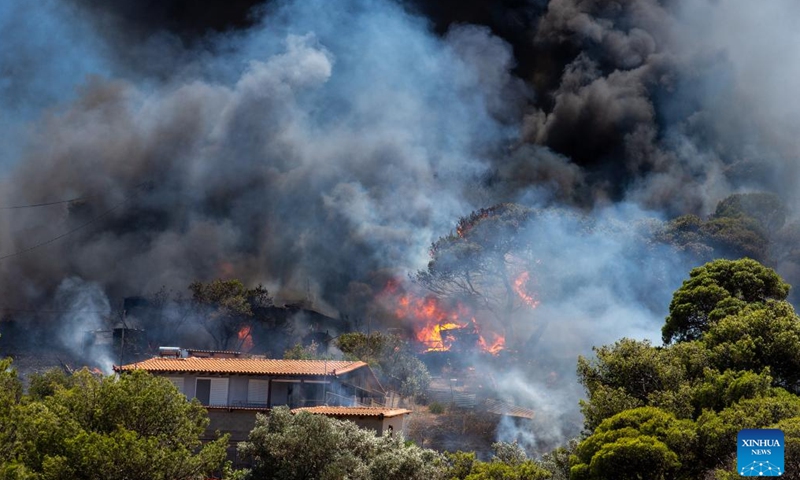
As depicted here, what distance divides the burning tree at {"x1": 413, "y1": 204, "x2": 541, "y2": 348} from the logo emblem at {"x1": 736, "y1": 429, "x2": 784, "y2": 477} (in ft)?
Result: 177

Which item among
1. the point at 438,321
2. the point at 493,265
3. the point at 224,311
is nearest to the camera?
the point at 493,265

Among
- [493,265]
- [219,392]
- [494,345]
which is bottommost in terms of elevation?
[219,392]

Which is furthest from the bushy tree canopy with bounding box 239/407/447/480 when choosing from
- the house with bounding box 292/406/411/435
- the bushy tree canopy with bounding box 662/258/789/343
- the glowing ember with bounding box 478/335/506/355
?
the glowing ember with bounding box 478/335/506/355

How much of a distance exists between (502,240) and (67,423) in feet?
178

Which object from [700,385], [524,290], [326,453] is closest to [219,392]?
[326,453]

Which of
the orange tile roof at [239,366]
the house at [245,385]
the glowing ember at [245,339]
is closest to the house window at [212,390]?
the house at [245,385]

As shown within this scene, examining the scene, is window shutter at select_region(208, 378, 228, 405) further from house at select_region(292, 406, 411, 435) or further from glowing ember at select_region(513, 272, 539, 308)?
glowing ember at select_region(513, 272, 539, 308)

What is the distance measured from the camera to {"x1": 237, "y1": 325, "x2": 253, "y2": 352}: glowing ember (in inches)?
3558

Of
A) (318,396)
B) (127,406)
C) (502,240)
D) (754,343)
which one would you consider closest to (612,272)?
(502,240)

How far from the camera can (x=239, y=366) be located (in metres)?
52.9

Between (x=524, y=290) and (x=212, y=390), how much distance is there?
124 feet

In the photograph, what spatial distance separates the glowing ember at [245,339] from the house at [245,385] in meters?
35.8

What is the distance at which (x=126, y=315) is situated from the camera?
92625 mm

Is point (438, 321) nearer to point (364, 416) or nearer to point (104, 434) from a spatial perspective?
point (364, 416)
